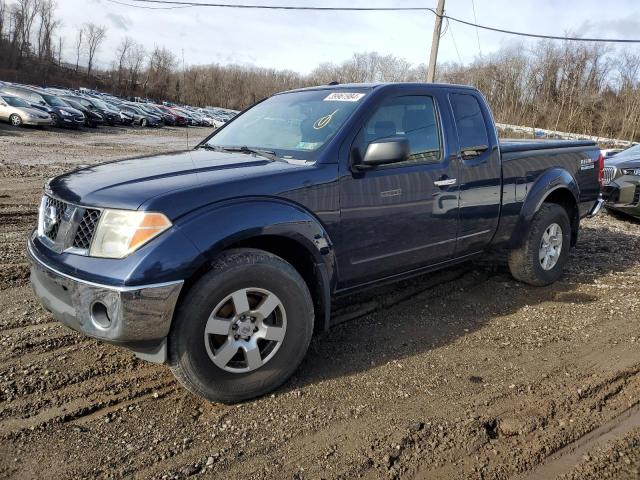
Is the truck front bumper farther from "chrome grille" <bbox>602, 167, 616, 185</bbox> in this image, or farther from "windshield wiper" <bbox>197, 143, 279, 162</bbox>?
"chrome grille" <bbox>602, 167, 616, 185</bbox>

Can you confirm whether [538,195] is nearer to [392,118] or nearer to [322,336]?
[392,118]

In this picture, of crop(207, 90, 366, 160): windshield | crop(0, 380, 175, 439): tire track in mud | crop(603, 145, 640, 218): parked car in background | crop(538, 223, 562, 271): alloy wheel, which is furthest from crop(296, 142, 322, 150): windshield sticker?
crop(603, 145, 640, 218): parked car in background

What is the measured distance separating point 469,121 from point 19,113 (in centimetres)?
2502

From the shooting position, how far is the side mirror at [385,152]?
3414mm

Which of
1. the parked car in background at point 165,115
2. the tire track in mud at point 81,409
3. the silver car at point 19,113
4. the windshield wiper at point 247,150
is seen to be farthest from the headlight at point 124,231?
the parked car in background at point 165,115

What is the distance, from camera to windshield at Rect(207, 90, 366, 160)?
3.66 meters

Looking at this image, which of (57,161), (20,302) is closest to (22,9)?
(57,161)

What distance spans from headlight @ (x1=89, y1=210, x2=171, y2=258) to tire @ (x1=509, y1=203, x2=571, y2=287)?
361 cm

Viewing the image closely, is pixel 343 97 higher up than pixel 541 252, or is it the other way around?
pixel 343 97

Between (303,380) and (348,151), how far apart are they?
1519mm

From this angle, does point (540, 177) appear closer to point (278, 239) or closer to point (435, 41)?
point (278, 239)

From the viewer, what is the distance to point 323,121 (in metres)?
3.77

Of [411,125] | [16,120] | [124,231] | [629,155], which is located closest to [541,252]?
[411,125]

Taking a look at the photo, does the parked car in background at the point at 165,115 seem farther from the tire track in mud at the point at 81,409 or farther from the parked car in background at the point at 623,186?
the tire track in mud at the point at 81,409
